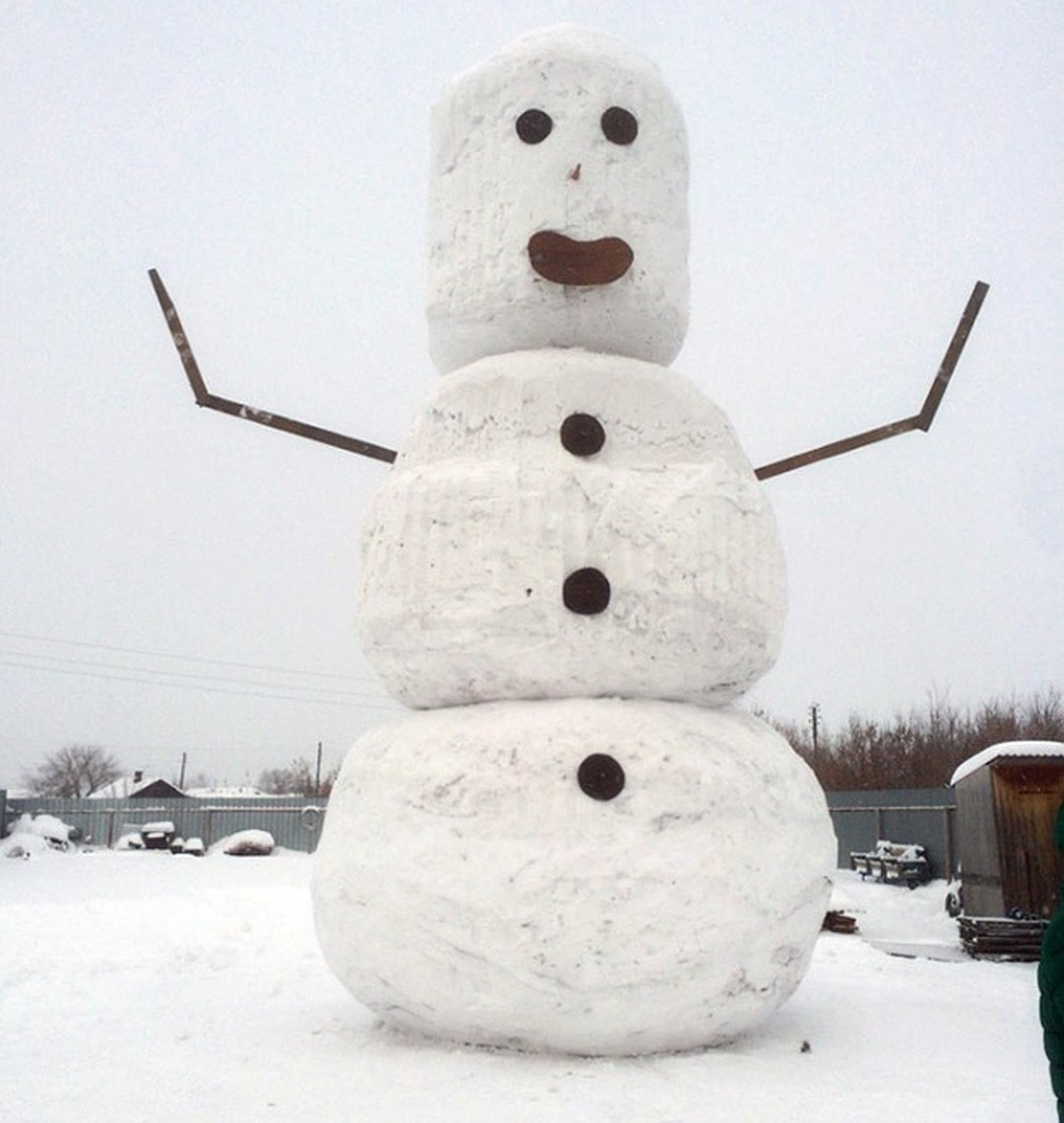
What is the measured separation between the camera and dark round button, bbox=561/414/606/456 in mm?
5414

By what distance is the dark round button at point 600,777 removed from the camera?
4.80 meters

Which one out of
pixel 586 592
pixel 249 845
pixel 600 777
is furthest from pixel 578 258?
pixel 249 845

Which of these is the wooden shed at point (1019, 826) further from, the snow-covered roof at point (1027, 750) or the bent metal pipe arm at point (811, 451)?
the bent metal pipe arm at point (811, 451)

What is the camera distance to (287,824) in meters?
24.0

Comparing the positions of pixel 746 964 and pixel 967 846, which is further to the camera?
pixel 967 846

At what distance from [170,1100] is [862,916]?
11.4m

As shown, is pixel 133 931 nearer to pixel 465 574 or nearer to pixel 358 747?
pixel 358 747

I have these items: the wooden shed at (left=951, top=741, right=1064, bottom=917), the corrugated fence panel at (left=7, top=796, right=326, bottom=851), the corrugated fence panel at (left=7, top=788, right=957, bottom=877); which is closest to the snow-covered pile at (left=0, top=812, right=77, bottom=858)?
the corrugated fence panel at (left=7, top=796, right=326, bottom=851)

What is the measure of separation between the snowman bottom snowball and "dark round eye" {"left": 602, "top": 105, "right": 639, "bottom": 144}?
9.62 ft

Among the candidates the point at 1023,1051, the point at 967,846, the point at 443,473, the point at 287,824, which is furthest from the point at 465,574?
the point at 287,824

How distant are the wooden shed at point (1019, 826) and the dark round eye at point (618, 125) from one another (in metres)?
8.43

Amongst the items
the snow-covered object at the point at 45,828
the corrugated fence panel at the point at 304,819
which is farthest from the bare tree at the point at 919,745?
the snow-covered object at the point at 45,828

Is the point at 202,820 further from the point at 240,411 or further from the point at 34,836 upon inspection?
the point at 240,411

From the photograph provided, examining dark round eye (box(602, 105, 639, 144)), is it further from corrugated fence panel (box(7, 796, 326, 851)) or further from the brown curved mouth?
corrugated fence panel (box(7, 796, 326, 851))
